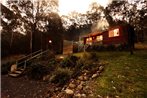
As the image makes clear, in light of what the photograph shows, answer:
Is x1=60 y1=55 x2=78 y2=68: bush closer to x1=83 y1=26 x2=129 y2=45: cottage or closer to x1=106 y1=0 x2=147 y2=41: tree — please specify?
x1=83 y1=26 x2=129 y2=45: cottage

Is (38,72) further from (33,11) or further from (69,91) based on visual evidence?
(33,11)

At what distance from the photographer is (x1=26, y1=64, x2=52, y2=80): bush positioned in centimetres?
1699

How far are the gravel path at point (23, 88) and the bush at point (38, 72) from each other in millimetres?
675

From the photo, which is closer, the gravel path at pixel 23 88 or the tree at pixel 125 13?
the gravel path at pixel 23 88

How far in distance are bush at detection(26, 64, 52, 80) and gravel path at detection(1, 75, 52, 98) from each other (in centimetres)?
68

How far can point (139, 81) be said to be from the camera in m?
11.4

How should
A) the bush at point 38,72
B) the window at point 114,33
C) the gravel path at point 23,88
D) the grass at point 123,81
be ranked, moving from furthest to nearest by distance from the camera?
the window at point 114,33 → the bush at point 38,72 → the gravel path at point 23,88 → the grass at point 123,81

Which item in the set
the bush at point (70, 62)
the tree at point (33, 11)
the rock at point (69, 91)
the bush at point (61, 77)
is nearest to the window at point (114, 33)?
the tree at point (33, 11)

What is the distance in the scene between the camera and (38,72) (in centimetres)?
1755

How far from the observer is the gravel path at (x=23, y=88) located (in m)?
12.8

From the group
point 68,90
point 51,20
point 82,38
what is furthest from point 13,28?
point 68,90

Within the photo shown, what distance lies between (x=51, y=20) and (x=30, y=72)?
1692 centimetres

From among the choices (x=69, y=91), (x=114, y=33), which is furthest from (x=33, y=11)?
(x=69, y=91)

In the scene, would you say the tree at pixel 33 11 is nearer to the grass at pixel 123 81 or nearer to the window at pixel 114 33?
the window at pixel 114 33
